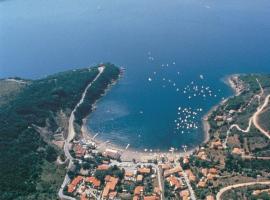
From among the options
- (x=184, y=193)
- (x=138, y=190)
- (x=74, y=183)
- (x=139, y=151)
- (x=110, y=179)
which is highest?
(x=139, y=151)

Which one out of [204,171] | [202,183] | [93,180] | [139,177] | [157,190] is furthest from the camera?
[139,177]

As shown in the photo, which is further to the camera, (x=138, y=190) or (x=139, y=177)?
(x=139, y=177)

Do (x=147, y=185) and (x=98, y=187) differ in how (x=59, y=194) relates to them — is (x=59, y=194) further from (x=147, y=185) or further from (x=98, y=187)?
(x=147, y=185)

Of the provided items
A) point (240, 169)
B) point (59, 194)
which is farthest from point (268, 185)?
point (59, 194)

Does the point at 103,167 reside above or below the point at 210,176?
below

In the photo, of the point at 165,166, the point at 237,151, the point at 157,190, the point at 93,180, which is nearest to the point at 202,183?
the point at 157,190

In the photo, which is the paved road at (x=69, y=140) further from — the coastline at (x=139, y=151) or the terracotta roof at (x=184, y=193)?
the terracotta roof at (x=184, y=193)

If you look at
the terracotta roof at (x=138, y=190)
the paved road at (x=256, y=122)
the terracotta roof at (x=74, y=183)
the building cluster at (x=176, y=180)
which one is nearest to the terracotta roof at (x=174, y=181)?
the building cluster at (x=176, y=180)

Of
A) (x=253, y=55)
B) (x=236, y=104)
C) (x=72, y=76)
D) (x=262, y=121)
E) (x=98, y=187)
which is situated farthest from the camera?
(x=253, y=55)

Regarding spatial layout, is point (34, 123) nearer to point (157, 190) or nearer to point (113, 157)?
point (113, 157)
